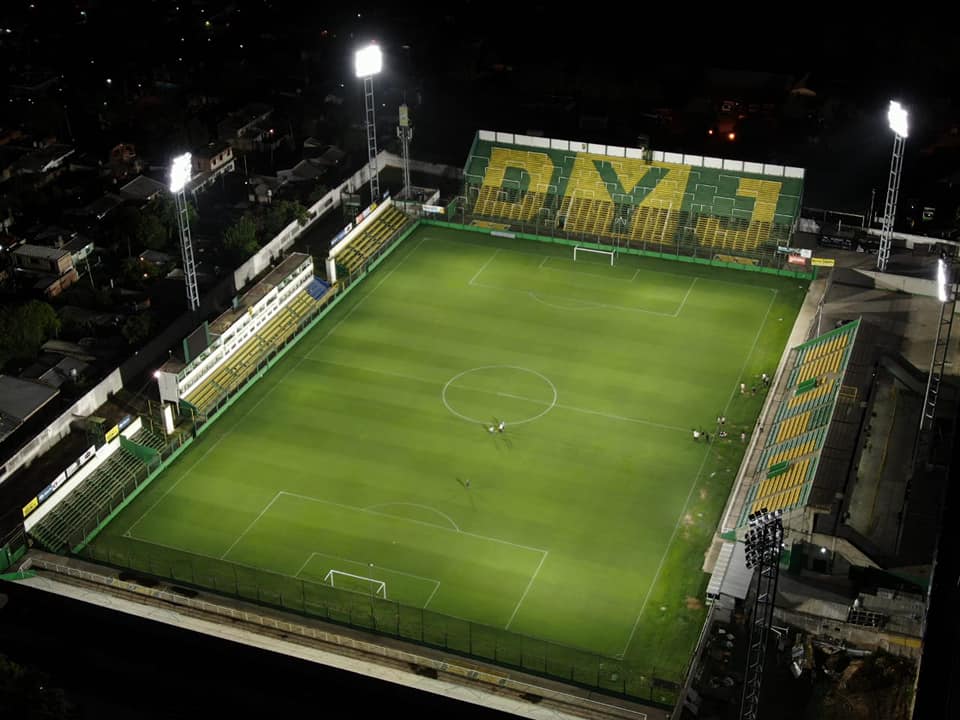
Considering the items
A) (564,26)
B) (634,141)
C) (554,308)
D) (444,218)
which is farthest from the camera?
(564,26)

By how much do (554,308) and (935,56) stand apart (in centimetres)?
4983

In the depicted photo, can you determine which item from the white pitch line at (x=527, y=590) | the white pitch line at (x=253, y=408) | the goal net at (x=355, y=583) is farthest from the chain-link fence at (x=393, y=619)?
the white pitch line at (x=253, y=408)

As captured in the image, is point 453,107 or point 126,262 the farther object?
point 453,107

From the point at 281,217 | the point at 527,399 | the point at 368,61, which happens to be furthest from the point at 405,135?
the point at 527,399

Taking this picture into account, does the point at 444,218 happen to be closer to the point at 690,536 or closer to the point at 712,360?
the point at 712,360

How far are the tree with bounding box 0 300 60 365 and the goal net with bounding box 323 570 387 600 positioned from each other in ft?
78.3

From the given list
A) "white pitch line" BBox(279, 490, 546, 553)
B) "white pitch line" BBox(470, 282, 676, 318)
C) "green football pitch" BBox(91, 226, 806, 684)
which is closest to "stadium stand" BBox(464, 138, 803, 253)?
"green football pitch" BBox(91, 226, 806, 684)

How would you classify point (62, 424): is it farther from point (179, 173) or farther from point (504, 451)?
point (504, 451)

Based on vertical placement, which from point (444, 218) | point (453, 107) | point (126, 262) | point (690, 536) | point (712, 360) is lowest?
point (690, 536)

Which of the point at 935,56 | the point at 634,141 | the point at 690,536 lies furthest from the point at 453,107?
the point at 690,536

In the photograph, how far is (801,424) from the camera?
59281mm

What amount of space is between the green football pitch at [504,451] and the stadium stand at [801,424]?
73.1 inches

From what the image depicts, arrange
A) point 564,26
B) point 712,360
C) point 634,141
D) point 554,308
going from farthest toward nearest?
point 564,26
point 634,141
point 554,308
point 712,360

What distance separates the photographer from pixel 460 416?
2505 inches
